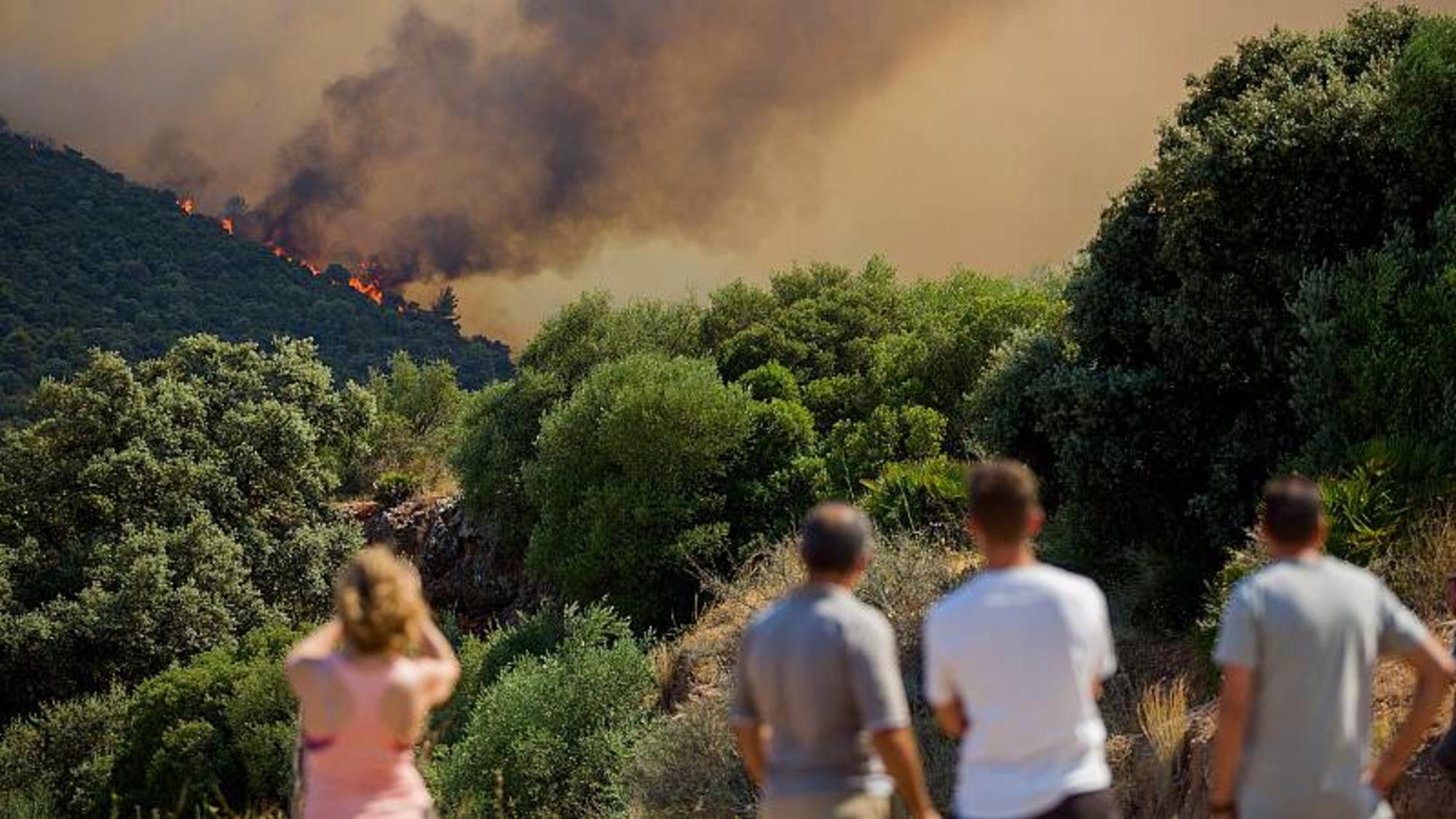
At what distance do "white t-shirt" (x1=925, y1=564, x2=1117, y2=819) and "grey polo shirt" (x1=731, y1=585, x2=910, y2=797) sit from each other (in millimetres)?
196

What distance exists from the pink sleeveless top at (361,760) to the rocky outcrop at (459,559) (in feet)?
111

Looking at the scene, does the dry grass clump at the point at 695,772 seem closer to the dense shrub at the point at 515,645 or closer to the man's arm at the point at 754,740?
the dense shrub at the point at 515,645

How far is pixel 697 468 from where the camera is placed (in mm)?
34625

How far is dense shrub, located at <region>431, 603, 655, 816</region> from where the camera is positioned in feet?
69.3

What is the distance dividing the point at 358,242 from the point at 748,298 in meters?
79.3

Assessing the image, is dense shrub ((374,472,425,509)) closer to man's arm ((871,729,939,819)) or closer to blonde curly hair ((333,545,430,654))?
blonde curly hair ((333,545,430,654))

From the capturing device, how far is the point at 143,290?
94.7m

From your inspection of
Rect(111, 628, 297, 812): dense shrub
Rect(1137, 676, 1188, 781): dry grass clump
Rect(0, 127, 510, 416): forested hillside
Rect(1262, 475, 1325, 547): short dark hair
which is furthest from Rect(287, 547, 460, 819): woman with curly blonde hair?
Rect(0, 127, 510, 416): forested hillside

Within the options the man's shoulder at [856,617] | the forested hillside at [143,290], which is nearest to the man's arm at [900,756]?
the man's shoulder at [856,617]

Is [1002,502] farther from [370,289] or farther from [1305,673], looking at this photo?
[370,289]

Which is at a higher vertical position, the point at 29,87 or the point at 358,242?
the point at 29,87

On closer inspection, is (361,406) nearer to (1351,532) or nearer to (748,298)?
(748,298)

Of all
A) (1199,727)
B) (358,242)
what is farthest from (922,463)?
(358,242)

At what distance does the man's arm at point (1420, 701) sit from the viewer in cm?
497
